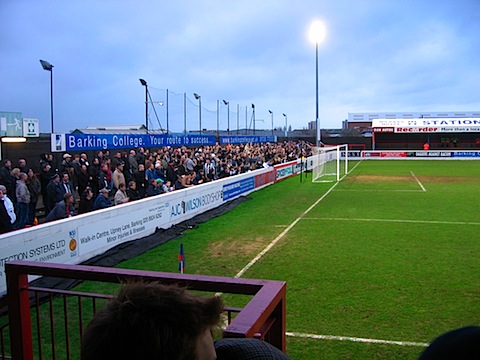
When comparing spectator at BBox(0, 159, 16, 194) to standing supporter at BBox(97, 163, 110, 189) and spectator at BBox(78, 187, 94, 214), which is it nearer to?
spectator at BBox(78, 187, 94, 214)

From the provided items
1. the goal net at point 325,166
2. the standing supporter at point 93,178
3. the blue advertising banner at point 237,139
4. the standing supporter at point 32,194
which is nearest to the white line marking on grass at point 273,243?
the standing supporter at point 32,194

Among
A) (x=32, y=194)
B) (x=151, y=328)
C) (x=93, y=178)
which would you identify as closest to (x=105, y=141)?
(x=32, y=194)

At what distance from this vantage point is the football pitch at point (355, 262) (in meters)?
7.21

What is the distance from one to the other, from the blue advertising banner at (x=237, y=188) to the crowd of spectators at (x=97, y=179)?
114cm

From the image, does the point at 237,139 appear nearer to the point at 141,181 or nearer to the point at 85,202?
the point at 141,181

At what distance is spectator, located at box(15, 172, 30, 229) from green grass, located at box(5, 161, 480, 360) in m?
3.83

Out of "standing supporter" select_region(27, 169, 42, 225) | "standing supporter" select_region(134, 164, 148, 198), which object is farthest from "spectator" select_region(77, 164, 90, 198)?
"standing supporter" select_region(27, 169, 42, 225)

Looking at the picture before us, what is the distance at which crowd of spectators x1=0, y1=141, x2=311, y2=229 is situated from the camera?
517 inches

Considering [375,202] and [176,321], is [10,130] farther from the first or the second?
[176,321]

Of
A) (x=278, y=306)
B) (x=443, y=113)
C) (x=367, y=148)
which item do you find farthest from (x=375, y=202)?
(x=443, y=113)

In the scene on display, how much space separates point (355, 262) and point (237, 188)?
11.6 m

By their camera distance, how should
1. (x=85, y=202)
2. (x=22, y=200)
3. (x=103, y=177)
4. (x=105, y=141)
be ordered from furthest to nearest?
(x=103, y=177)
(x=105, y=141)
(x=22, y=200)
(x=85, y=202)

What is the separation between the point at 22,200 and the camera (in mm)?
13508

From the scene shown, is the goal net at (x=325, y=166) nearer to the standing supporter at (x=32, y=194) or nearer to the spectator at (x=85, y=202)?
the standing supporter at (x=32, y=194)
